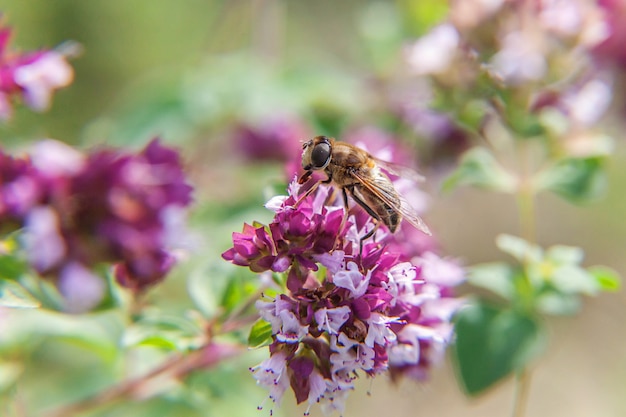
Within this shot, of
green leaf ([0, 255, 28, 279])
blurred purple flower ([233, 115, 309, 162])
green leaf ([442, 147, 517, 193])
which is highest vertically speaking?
blurred purple flower ([233, 115, 309, 162])

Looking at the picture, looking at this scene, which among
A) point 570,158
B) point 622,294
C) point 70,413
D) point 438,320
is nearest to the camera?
point 438,320

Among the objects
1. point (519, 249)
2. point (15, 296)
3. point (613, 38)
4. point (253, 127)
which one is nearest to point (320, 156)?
point (15, 296)

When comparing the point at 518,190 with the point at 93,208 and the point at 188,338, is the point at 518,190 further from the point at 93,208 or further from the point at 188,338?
the point at 93,208

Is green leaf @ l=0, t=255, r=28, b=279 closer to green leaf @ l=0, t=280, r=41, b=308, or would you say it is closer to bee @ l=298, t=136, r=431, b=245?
green leaf @ l=0, t=280, r=41, b=308

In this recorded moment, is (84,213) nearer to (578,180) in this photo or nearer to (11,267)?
(11,267)

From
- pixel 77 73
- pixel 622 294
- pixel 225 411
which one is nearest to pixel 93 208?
pixel 225 411

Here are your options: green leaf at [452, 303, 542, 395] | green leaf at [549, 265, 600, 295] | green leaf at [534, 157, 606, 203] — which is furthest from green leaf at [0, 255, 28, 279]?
green leaf at [534, 157, 606, 203]
